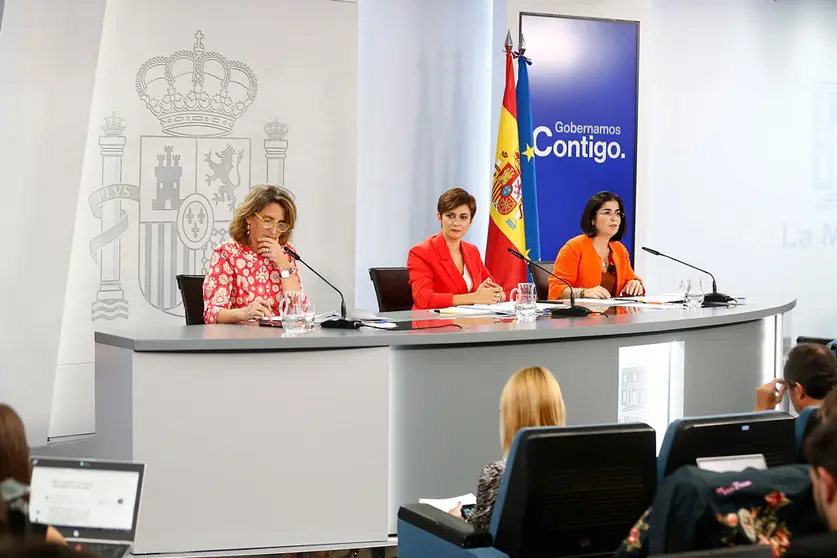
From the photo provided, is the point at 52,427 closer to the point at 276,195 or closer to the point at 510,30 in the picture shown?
the point at 276,195

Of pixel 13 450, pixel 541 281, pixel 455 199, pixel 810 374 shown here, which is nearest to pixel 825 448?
pixel 13 450

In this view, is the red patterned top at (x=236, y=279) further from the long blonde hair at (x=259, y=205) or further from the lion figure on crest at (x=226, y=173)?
→ the lion figure on crest at (x=226, y=173)

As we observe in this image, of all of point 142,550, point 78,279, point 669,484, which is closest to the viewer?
point 669,484

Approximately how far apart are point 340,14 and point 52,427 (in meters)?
3.07

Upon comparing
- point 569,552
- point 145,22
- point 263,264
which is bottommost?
point 569,552

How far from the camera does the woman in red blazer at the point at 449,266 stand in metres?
5.15

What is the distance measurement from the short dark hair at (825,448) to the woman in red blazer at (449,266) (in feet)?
11.4

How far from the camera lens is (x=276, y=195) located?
4.30 metres

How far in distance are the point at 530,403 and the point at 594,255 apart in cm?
296

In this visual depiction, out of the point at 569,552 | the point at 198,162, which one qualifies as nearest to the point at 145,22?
the point at 198,162

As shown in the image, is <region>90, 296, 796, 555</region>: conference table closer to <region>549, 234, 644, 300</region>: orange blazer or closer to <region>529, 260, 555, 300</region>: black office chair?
<region>549, 234, 644, 300</region>: orange blazer

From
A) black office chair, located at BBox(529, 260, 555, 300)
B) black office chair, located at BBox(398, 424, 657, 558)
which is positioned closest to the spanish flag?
black office chair, located at BBox(529, 260, 555, 300)

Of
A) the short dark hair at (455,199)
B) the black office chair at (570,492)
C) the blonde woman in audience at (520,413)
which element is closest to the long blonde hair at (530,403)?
the blonde woman in audience at (520,413)

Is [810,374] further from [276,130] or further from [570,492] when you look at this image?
[276,130]
